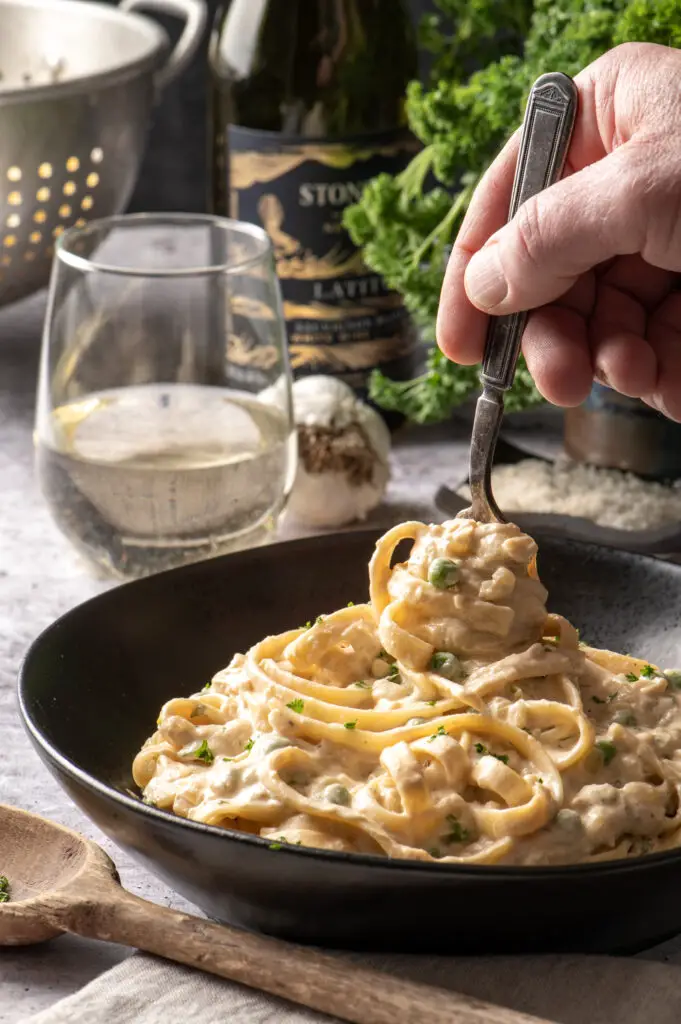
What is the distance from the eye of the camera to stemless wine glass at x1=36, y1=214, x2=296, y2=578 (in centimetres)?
215

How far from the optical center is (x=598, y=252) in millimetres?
1597

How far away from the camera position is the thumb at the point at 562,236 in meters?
1.55

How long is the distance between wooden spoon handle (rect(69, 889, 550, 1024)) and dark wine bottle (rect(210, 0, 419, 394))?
157cm

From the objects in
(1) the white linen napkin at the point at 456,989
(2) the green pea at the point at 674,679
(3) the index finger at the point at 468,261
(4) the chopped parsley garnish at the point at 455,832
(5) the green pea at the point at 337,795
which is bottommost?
(1) the white linen napkin at the point at 456,989

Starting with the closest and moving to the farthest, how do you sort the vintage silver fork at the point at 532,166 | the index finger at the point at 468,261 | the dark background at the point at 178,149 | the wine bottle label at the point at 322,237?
the vintage silver fork at the point at 532,166 < the index finger at the point at 468,261 < the wine bottle label at the point at 322,237 < the dark background at the point at 178,149

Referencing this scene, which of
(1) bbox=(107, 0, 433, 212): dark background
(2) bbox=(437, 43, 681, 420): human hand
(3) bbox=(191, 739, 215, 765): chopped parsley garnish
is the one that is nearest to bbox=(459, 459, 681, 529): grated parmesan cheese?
(2) bbox=(437, 43, 681, 420): human hand

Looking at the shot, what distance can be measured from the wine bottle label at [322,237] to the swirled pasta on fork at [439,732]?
1.15 metres

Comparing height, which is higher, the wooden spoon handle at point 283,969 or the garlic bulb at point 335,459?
the wooden spoon handle at point 283,969

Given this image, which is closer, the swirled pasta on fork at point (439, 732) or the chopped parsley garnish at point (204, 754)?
the swirled pasta on fork at point (439, 732)

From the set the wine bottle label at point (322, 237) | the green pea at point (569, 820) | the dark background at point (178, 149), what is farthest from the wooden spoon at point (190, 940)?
the dark background at point (178, 149)

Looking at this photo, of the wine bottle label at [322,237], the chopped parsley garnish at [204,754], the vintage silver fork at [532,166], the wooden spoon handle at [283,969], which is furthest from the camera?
the wine bottle label at [322,237]

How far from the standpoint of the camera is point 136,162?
3.00 m

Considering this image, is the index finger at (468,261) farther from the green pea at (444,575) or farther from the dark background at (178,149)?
the dark background at (178,149)

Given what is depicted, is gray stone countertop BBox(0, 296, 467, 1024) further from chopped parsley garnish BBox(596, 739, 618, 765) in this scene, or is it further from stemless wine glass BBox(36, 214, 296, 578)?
chopped parsley garnish BBox(596, 739, 618, 765)
